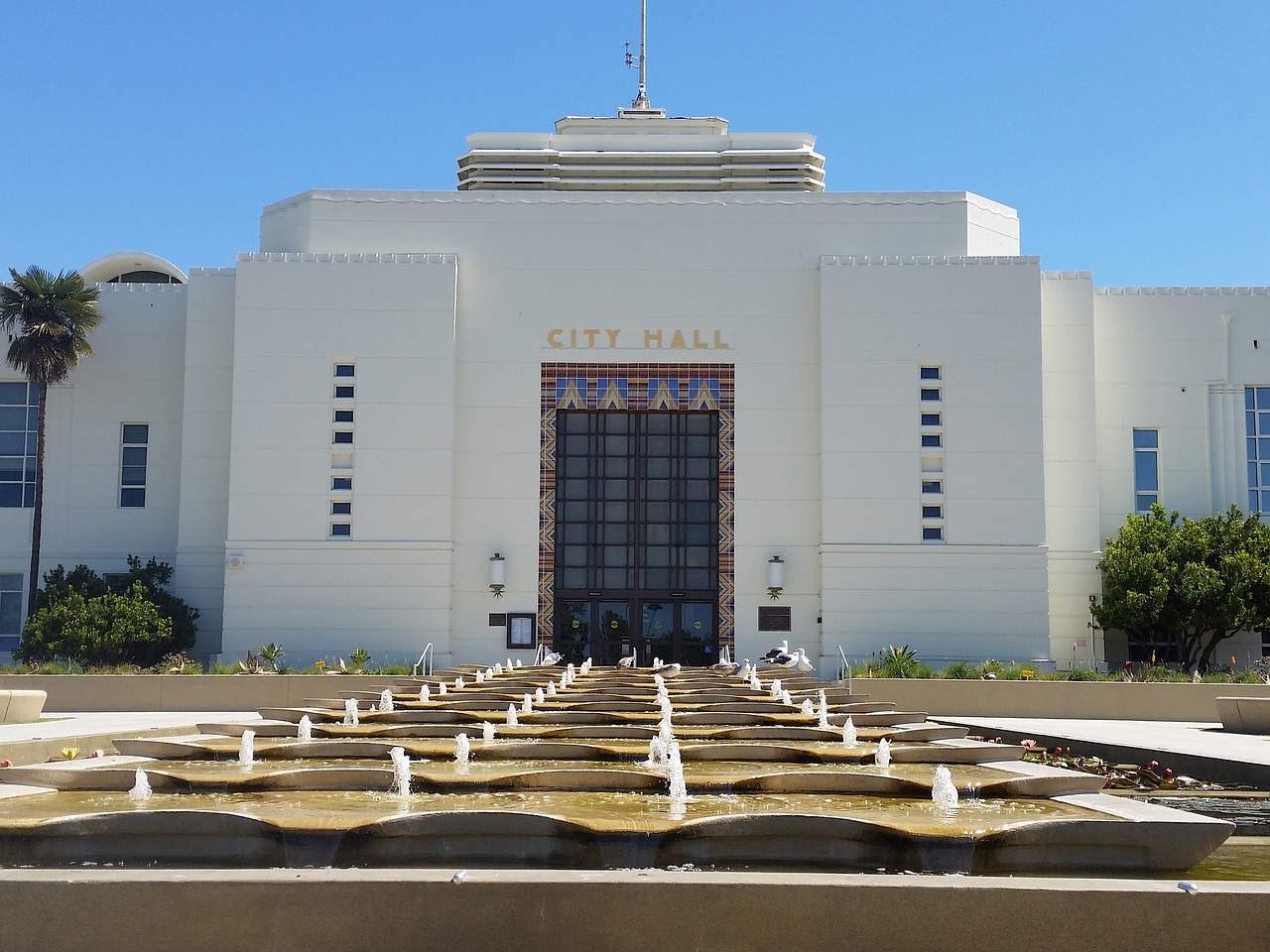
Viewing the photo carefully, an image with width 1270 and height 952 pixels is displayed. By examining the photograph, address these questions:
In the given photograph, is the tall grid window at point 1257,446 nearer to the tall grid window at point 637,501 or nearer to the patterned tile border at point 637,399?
the patterned tile border at point 637,399

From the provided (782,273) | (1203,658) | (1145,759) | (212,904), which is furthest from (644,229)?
(212,904)

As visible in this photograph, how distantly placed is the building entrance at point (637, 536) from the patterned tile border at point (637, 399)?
12.2 inches

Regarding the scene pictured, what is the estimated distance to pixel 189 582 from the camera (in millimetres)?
33156

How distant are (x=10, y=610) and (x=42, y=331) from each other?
7.30 metres

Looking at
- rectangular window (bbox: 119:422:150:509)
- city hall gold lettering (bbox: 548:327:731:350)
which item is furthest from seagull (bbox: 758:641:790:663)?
rectangular window (bbox: 119:422:150:509)

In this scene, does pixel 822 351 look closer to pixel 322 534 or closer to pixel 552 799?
pixel 322 534

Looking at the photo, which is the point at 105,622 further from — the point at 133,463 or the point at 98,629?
the point at 133,463

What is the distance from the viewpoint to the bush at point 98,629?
30656 mm

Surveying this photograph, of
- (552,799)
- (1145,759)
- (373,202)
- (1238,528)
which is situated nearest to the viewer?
(552,799)

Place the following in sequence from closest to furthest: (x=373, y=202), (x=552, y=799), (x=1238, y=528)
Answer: (x=552, y=799)
(x=1238, y=528)
(x=373, y=202)

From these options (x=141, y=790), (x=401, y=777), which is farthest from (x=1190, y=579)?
(x=141, y=790)

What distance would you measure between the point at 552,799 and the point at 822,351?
981 inches

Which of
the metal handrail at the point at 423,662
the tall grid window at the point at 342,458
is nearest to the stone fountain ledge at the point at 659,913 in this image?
the metal handrail at the point at 423,662

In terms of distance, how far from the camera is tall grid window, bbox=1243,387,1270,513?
1347 inches
